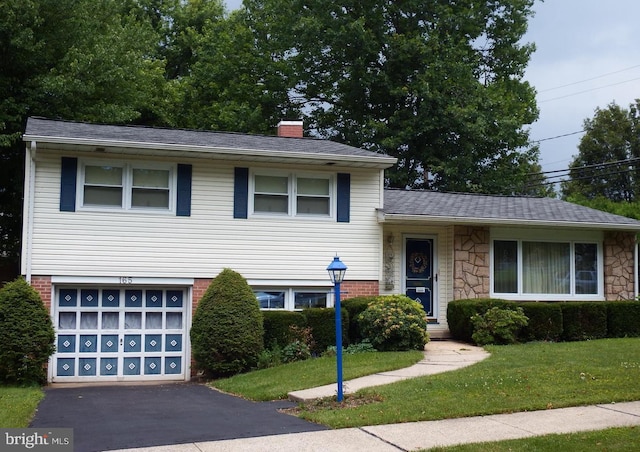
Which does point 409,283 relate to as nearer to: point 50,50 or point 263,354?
point 263,354

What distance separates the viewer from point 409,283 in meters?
17.5

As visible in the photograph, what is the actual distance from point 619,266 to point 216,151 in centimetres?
1070

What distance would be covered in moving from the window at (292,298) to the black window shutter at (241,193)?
1.78 metres

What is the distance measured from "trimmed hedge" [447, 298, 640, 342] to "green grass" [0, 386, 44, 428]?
895cm

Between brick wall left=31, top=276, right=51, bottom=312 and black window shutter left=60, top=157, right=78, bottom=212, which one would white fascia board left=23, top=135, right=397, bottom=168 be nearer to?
black window shutter left=60, top=157, right=78, bottom=212

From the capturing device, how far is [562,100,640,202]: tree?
4200 centimetres

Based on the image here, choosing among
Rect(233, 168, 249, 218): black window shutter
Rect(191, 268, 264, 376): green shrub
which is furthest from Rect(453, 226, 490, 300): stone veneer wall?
Rect(191, 268, 264, 376): green shrub

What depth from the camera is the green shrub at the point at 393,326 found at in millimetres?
14781

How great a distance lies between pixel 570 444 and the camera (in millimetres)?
7184


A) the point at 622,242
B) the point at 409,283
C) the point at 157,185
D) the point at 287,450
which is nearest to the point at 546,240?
the point at 622,242

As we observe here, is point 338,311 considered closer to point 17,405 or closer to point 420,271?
Answer: point 17,405

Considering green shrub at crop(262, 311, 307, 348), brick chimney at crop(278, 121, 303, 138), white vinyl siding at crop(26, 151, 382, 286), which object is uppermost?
brick chimney at crop(278, 121, 303, 138)

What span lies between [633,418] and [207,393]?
22.5 feet

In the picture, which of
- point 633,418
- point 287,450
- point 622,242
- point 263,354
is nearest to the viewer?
point 287,450
